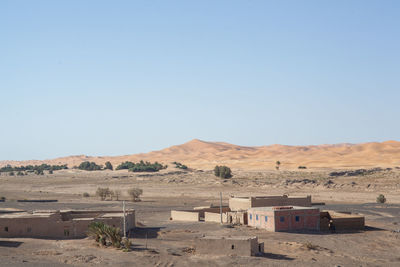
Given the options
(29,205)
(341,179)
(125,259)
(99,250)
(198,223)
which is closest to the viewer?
(125,259)

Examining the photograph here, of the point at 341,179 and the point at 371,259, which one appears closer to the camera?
the point at 371,259

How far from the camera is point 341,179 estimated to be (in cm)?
7619

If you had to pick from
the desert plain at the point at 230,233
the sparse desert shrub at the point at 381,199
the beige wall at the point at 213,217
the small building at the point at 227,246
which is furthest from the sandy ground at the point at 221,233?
the beige wall at the point at 213,217

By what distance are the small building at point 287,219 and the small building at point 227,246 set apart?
8633 mm

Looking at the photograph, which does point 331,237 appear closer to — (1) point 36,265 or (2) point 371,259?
(2) point 371,259

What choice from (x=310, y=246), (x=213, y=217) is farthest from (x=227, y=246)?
(x=213, y=217)

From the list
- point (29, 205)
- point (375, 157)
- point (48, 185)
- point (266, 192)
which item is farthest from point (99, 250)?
point (375, 157)

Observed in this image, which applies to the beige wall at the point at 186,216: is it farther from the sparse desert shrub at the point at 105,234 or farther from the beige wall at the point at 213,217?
the sparse desert shrub at the point at 105,234

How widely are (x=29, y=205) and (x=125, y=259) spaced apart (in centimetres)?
3512

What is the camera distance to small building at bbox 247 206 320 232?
34875 mm

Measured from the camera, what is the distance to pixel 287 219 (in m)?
35.2

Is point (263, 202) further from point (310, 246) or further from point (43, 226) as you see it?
point (43, 226)

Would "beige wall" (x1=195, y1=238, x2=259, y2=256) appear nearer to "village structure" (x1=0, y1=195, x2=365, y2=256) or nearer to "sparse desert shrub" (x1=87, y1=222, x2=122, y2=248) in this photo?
"village structure" (x1=0, y1=195, x2=365, y2=256)

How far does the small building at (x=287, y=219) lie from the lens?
1373 inches
